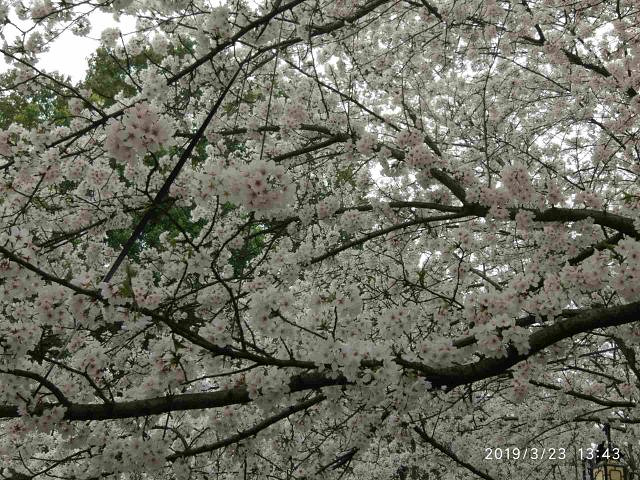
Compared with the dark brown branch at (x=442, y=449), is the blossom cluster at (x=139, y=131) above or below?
above

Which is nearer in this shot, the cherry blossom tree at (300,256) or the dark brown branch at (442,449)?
the cherry blossom tree at (300,256)

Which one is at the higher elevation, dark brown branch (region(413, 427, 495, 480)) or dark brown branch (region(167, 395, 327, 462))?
dark brown branch (region(413, 427, 495, 480))

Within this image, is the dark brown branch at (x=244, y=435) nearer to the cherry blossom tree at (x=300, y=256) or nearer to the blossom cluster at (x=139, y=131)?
the cherry blossom tree at (x=300, y=256)

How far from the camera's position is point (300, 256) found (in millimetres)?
4582

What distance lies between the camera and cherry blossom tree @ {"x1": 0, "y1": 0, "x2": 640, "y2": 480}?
2.88 m

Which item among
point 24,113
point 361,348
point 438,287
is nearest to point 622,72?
point 438,287

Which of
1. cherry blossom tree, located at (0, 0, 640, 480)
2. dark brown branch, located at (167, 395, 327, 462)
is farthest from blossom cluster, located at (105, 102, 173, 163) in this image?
dark brown branch, located at (167, 395, 327, 462)

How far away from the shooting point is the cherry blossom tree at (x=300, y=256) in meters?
2.88

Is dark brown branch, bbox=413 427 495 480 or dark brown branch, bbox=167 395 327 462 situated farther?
dark brown branch, bbox=413 427 495 480

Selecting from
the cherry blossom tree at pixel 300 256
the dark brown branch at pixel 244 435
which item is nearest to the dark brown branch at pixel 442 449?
the cherry blossom tree at pixel 300 256

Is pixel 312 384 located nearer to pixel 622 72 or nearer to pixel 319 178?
pixel 319 178

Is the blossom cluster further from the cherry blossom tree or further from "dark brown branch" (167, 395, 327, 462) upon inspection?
"dark brown branch" (167, 395, 327, 462)

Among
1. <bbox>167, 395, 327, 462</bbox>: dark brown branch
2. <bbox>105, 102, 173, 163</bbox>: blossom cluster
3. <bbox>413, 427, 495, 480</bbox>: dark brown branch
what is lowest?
<bbox>167, 395, 327, 462</bbox>: dark brown branch

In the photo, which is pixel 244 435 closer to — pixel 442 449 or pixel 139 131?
pixel 139 131
